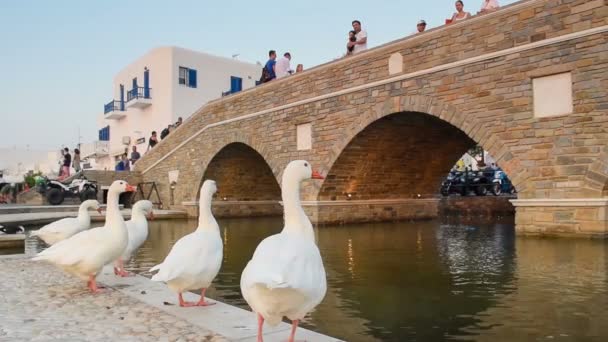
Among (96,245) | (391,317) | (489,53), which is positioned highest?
(489,53)

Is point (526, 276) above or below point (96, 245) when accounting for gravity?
below

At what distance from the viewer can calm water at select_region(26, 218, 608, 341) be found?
404 centimetres

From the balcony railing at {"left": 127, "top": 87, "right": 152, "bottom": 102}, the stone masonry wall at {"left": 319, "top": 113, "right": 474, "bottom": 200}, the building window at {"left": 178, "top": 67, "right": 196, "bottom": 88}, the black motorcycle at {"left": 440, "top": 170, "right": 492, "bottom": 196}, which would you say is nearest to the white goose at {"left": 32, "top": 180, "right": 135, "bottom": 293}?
the stone masonry wall at {"left": 319, "top": 113, "right": 474, "bottom": 200}

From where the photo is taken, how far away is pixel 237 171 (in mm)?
20859

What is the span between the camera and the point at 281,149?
52.1ft

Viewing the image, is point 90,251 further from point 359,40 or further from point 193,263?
point 359,40

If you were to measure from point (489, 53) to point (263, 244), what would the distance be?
8.78 metres

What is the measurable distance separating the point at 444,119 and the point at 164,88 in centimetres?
2136

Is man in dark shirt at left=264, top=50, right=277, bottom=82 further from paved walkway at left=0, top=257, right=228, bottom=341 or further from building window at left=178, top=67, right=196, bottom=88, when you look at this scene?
building window at left=178, top=67, right=196, bottom=88

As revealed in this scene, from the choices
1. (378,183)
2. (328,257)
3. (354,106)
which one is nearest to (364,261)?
(328,257)

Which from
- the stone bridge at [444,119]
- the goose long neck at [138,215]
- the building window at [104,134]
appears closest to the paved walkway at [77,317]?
the goose long neck at [138,215]

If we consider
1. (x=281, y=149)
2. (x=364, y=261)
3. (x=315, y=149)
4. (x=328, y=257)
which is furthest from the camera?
(x=281, y=149)

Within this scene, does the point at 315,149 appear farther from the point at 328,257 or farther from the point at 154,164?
the point at 154,164

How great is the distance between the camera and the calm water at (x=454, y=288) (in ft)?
13.3
